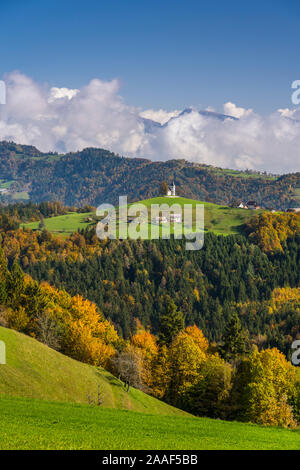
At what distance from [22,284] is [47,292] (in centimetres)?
1077

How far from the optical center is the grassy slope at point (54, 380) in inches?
1777

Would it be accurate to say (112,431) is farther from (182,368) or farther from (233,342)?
(233,342)

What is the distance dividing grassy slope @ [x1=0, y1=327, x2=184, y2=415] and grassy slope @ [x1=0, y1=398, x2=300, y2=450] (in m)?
9.63

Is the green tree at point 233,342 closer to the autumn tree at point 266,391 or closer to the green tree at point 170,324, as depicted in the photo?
the green tree at point 170,324

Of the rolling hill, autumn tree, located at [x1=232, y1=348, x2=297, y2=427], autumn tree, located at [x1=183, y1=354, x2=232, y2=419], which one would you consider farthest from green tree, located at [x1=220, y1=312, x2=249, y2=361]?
the rolling hill

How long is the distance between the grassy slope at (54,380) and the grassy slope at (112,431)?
31.6 ft

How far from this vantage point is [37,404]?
35.0 metres

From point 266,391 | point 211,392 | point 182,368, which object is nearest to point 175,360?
point 182,368

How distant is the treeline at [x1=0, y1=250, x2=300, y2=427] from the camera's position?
5747cm

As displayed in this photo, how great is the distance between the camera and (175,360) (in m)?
71.3

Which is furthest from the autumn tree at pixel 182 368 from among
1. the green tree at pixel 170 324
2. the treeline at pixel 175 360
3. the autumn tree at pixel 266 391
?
the autumn tree at pixel 266 391

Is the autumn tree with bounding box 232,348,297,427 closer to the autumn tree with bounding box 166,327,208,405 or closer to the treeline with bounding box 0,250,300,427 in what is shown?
the treeline with bounding box 0,250,300,427

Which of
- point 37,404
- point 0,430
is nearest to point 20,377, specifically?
point 37,404

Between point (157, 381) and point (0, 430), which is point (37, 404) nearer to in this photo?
point (0, 430)
